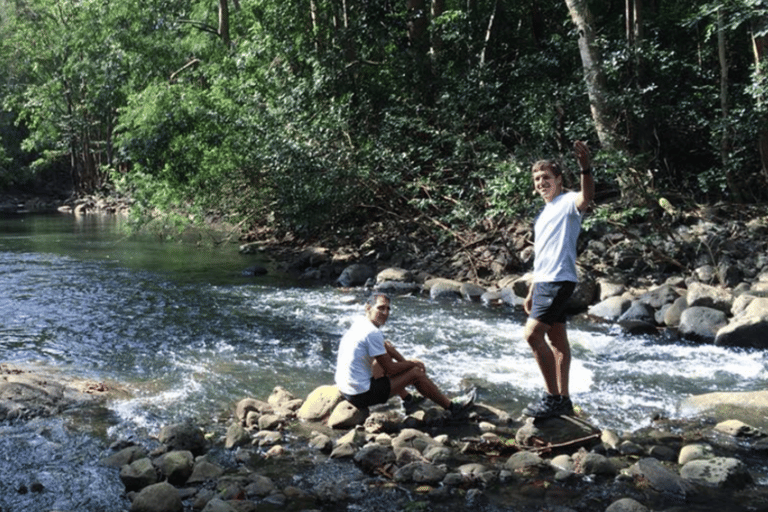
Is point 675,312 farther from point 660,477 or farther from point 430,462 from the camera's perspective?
point 430,462

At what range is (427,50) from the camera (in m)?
18.0

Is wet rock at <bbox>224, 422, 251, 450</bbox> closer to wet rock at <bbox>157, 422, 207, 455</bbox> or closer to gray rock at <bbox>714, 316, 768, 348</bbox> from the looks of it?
wet rock at <bbox>157, 422, 207, 455</bbox>

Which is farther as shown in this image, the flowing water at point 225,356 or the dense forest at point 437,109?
the dense forest at point 437,109

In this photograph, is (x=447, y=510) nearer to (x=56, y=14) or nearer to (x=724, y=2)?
(x=724, y=2)

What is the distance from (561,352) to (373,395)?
5.52ft

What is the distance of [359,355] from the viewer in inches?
255

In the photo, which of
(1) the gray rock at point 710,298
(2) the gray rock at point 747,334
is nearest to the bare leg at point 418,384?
(2) the gray rock at point 747,334

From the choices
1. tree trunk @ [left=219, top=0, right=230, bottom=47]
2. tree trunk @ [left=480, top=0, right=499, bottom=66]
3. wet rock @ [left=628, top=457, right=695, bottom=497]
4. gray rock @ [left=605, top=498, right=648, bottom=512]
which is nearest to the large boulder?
wet rock @ [left=628, top=457, right=695, bottom=497]

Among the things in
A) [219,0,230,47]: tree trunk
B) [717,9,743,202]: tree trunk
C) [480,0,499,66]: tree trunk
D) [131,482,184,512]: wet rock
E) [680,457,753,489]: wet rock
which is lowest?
Result: [680,457,753,489]: wet rock

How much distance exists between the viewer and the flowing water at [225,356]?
6.17 m

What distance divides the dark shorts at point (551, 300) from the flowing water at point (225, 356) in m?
1.47

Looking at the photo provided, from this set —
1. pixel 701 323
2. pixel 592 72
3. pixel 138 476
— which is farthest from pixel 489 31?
pixel 138 476

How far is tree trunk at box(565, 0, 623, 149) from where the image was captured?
44.5 ft

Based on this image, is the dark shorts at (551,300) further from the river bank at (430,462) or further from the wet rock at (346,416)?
the wet rock at (346,416)
